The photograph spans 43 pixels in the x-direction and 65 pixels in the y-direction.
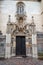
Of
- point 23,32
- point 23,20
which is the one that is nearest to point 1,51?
point 23,32

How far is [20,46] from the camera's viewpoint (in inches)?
436

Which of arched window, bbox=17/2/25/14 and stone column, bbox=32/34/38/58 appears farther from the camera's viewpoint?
arched window, bbox=17/2/25/14

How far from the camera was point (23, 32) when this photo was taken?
36.5 feet

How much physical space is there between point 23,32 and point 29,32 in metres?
0.49

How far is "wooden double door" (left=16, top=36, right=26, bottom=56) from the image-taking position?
11023 mm

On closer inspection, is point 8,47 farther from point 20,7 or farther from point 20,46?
point 20,7

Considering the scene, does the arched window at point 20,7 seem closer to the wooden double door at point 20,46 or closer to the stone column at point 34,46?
the wooden double door at point 20,46

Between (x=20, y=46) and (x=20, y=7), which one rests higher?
(x=20, y=7)

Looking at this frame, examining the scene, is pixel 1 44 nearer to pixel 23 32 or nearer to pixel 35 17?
pixel 23 32

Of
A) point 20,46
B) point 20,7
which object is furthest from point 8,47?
point 20,7

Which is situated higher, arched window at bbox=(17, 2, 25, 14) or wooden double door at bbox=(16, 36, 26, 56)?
arched window at bbox=(17, 2, 25, 14)

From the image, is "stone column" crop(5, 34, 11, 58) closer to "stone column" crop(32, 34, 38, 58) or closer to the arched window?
"stone column" crop(32, 34, 38, 58)

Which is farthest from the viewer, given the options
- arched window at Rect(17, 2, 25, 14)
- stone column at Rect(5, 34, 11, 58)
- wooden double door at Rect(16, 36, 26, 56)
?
arched window at Rect(17, 2, 25, 14)

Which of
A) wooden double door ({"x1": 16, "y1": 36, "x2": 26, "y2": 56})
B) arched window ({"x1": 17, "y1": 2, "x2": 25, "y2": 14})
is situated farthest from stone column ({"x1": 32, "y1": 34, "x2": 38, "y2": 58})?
arched window ({"x1": 17, "y1": 2, "x2": 25, "y2": 14})
